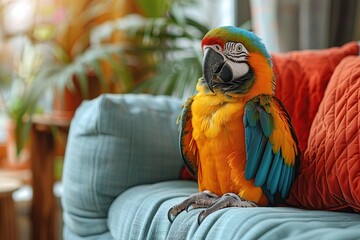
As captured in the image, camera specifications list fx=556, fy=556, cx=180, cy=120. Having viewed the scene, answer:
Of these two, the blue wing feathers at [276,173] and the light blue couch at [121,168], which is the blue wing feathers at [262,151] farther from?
the light blue couch at [121,168]

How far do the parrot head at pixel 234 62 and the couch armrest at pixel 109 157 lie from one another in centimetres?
38

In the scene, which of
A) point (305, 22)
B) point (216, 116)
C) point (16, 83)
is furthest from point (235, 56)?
point (16, 83)

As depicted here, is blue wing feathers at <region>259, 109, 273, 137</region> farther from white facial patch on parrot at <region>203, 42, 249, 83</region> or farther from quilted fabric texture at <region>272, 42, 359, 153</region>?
quilted fabric texture at <region>272, 42, 359, 153</region>

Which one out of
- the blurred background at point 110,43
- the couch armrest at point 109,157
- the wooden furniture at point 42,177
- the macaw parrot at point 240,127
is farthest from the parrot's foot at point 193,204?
the wooden furniture at point 42,177

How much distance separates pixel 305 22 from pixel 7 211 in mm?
1172

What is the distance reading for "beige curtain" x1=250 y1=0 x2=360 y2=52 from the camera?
1860 mm

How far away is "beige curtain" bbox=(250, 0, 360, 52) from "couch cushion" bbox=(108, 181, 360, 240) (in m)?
0.77

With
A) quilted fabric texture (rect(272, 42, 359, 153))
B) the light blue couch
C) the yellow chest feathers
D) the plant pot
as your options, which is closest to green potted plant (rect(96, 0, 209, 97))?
the plant pot

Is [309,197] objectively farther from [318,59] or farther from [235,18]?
[235,18]

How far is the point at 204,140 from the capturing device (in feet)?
3.56

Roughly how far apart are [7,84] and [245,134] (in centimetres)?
163

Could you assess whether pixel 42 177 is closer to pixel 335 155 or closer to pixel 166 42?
pixel 166 42

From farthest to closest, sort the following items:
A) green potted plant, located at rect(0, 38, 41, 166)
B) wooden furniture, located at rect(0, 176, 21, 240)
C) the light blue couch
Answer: green potted plant, located at rect(0, 38, 41, 166) < wooden furniture, located at rect(0, 176, 21, 240) < the light blue couch

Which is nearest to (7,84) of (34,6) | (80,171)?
(34,6)
